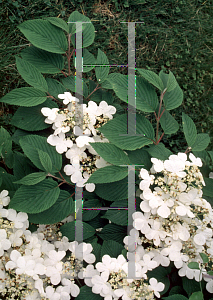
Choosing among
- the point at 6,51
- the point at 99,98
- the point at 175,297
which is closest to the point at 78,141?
the point at 99,98

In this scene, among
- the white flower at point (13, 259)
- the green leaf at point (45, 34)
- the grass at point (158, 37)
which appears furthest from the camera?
the grass at point (158, 37)

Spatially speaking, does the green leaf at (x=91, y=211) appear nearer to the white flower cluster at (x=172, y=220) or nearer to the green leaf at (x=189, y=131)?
the white flower cluster at (x=172, y=220)

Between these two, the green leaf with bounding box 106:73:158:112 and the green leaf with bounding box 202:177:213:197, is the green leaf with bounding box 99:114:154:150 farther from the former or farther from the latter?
the green leaf with bounding box 202:177:213:197

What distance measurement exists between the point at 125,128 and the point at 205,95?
4.31 ft

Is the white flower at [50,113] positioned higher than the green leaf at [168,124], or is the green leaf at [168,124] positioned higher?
the white flower at [50,113]

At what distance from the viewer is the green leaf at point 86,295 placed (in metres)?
0.85

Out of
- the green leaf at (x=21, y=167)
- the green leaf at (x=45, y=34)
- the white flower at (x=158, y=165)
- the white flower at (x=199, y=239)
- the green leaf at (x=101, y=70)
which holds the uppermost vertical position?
the green leaf at (x=45, y=34)

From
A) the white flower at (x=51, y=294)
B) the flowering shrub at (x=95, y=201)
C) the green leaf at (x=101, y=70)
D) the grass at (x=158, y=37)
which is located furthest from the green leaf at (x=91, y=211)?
the grass at (x=158, y=37)

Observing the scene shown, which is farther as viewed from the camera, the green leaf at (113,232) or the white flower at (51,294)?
the green leaf at (113,232)

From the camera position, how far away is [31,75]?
97cm

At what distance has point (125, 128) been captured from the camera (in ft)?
3.01

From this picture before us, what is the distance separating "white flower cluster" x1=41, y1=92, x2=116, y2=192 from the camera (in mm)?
904

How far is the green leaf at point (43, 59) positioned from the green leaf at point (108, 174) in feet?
1.49

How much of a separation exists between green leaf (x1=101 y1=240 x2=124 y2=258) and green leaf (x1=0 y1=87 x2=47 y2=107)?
0.53 metres
